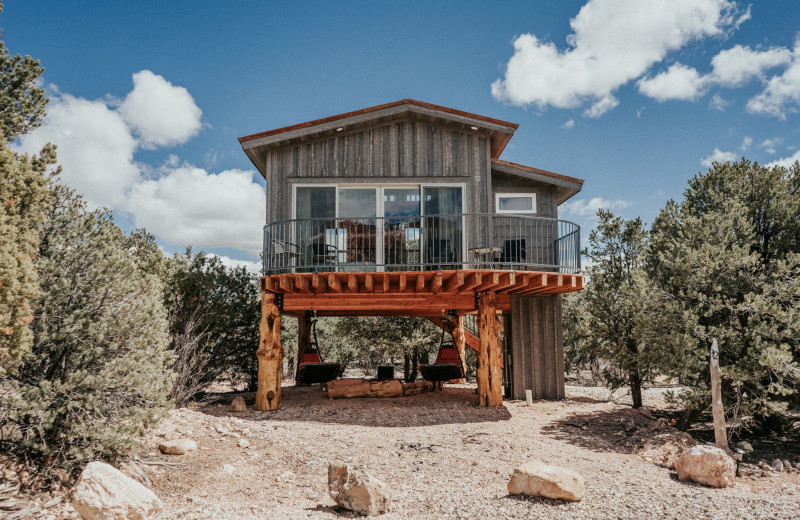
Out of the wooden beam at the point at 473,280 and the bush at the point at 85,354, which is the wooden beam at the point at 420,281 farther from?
the bush at the point at 85,354

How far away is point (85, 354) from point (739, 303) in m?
9.59

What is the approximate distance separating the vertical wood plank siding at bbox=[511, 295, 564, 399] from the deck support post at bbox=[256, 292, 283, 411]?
18.8ft

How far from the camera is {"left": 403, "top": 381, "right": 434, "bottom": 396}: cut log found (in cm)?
1248

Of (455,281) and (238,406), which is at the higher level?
(455,281)

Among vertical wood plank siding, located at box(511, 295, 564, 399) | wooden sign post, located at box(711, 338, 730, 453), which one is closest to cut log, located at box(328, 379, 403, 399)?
vertical wood plank siding, located at box(511, 295, 564, 399)

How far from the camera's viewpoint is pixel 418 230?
10.4 m

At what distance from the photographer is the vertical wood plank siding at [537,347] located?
11867mm

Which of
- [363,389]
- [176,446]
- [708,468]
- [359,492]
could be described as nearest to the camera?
[359,492]

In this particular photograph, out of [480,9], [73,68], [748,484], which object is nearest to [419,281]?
[748,484]

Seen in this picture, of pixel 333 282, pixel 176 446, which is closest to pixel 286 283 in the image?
pixel 333 282

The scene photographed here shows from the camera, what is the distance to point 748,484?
642 centimetres

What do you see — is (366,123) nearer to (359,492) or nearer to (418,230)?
(418,230)

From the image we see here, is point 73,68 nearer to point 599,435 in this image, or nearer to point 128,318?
point 128,318

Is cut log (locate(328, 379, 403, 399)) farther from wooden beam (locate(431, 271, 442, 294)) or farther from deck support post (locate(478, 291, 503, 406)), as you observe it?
wooden beam (locate(431, 271, 442, 294))
